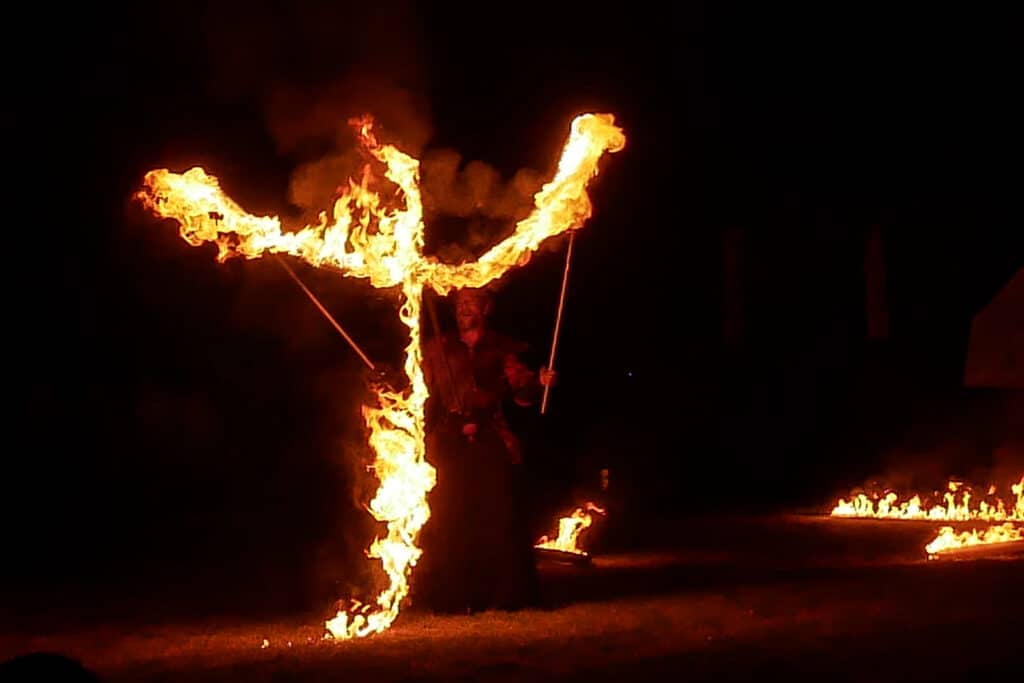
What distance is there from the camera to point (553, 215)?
1061cm

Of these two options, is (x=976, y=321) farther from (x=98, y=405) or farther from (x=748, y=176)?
(x=98, y=405)

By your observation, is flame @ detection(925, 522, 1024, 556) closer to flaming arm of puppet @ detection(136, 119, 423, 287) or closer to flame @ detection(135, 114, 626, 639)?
flame @ detection(135, 114, 626, 639)

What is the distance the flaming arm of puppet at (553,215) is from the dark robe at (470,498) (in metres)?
0.47

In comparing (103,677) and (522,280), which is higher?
(522,280)

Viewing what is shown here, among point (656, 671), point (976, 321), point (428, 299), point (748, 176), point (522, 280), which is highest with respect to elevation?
point (748, 176)

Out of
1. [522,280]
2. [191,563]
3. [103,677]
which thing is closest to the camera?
[103,677]

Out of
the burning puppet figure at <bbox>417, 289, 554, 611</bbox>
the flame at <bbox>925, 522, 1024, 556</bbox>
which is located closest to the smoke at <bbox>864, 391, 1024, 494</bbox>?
the flame at <bbox>925, 522, 1024, 556</bbox>

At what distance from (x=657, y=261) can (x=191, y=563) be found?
14.3m

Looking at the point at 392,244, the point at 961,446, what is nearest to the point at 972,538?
the point at 392,244

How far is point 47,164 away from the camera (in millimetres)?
18062

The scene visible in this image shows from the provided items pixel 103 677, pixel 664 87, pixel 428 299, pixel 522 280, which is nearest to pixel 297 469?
pixel 522 280

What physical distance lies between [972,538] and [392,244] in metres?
7.11

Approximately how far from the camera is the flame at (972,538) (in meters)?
14.0

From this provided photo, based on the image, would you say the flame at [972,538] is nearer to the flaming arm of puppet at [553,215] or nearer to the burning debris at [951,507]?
the burning debris at [951,507]
